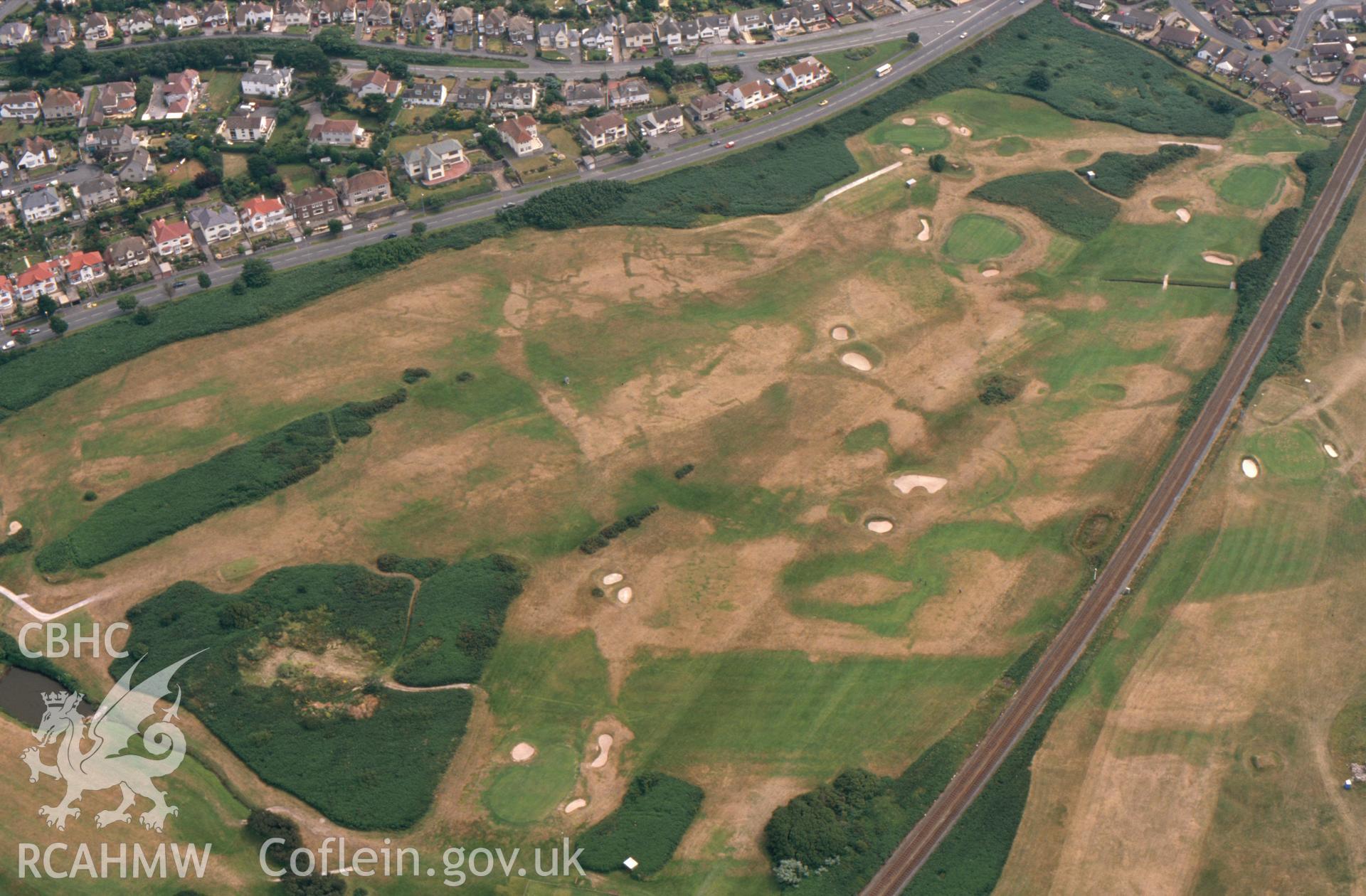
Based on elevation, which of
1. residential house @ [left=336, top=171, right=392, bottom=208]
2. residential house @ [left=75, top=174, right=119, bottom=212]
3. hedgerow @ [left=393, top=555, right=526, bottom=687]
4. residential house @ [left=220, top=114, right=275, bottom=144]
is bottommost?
hedgerow @ [left=393, top=555, right=526, bottom=687]

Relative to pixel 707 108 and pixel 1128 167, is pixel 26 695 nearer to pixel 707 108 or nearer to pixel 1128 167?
pixel 707 108

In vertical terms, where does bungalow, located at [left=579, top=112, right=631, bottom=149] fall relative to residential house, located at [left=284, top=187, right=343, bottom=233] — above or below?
above

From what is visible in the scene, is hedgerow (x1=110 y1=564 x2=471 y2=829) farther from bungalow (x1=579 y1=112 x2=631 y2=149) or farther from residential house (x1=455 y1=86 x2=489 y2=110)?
residential house (x1=455 y1=86 x2=489 y2=110)

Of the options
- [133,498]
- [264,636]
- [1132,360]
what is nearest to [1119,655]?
[1132,360]

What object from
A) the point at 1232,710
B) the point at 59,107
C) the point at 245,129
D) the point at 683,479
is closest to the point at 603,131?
the point at 245,129

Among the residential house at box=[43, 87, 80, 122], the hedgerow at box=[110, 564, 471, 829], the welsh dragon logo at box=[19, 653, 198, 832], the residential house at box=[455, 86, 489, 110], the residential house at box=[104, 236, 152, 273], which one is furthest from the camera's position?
the residential house at box=[455, 86, 489, 110]

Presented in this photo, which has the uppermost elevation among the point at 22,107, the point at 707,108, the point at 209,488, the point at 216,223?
the point at 707,108

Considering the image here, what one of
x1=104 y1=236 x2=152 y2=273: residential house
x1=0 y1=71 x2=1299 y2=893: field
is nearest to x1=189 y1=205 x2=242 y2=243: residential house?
x1=104 y1=236 x2=152 y2=273: residential house

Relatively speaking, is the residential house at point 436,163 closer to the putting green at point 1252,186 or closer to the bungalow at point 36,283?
the bungalow at point 36,283
